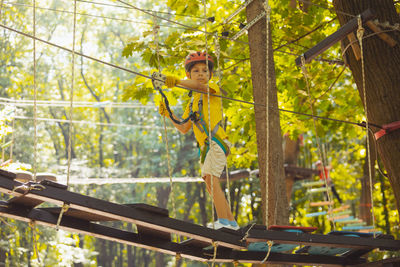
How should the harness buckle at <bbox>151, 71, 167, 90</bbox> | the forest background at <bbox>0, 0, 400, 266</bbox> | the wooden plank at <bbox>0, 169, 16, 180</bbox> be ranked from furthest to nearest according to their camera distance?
the forest background at <bbox>0, 0, 400, 266</bbox>
the harness buckle at <bbox>151, 71, 167, 90</bbox>
the wooden plank at <bbox>0, 169, 16, 180</bbox>

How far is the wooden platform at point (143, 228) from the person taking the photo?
304cm

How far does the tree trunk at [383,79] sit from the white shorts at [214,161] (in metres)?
1.35

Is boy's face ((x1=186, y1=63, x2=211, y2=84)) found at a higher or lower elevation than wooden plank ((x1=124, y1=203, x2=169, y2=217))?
higher

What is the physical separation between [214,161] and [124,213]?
44.4 inches

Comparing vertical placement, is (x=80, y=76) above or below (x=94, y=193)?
above

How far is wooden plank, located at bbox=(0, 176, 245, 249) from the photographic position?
2.99 meters

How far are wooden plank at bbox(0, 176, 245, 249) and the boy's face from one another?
56.0 inches

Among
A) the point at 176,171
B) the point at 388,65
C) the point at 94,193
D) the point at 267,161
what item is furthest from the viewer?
the point at 94,193

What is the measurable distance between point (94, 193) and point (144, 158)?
2.46 metres

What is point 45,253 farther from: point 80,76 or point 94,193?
point 80,76

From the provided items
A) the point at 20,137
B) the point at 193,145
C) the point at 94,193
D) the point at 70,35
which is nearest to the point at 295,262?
the point at 20,137

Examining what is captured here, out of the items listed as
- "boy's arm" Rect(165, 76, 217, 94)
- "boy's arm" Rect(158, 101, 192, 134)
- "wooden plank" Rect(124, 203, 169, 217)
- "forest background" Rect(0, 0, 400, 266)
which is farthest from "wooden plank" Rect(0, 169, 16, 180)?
"forest background" Rect(0, 0, 400, 266)

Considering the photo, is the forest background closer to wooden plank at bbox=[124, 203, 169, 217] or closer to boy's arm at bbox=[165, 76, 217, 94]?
boy's arm at bbox=[165, 76, 217, 94]

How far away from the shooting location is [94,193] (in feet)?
69.0
